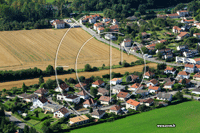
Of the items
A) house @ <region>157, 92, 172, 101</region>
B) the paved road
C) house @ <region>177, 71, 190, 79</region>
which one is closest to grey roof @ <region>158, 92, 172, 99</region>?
house @ <region>157, 92, 172, 101</region>

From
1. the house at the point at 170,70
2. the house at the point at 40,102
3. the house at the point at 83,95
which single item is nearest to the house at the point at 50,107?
the house at the point at 40,102

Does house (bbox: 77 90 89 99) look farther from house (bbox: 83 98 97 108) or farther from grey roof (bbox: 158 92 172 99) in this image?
grey roof (bbox: 158 92 172 99)

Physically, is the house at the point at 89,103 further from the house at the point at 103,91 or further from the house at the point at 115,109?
the house at the point at 103,91

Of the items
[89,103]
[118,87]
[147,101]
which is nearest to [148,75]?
[118,87]

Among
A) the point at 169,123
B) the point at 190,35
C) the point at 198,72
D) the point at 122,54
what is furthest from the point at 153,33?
the point at 169,123

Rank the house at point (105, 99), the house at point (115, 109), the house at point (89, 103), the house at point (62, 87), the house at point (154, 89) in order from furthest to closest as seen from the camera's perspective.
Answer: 1. the house at point (62, 87)
2. the house at point (154, 89)
3. the house at point (105, 99)
4. the house at point (89, 103)
5. the house at point (115, 109)

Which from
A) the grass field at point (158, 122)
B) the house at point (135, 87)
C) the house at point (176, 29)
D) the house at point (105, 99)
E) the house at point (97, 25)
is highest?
the house at point (97, 25)
